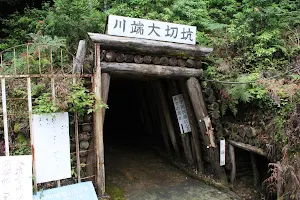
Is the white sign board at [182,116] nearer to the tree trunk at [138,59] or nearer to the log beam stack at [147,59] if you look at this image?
the log beam stack at [147,59]

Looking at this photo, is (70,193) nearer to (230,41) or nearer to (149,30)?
(149,30)

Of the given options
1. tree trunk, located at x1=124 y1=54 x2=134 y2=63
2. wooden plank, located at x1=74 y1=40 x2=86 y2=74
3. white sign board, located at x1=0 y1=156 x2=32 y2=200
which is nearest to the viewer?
white sign board, located at x1=0 y1=156 x2=32 y2=200

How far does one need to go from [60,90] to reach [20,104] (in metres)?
0.85

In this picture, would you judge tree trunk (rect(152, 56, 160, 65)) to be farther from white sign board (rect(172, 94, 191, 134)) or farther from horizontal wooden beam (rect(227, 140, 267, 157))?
horizontal wooden beam (rect(227, 140, 267, 157))

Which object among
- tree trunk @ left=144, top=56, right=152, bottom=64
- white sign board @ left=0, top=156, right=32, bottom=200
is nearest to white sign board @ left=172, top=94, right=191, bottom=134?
tree trunk @ left=144, top=56, right=152, bottom=64

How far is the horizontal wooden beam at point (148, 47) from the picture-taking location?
519 centimetres

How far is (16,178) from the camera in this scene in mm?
4078

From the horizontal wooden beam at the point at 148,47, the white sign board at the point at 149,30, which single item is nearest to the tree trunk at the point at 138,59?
the horizontal wooden beam at the point at 148,47

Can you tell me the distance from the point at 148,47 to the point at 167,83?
83.9 inches

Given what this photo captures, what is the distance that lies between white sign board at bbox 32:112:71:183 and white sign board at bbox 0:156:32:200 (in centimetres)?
42

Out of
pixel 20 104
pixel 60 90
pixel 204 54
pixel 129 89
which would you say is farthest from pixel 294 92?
pixel 129 89

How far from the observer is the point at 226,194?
602 cm

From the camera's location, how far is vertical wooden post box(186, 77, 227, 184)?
6438 millimetres

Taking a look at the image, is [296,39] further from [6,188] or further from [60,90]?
[6,188]
